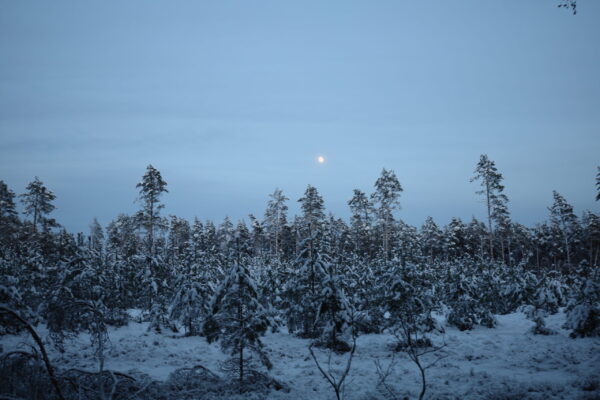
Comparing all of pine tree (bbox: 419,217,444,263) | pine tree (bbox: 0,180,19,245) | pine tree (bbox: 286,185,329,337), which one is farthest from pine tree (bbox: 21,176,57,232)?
pine tree (bbox: 419,217,444,263)

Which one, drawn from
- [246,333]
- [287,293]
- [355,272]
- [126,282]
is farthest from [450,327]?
[126,282]

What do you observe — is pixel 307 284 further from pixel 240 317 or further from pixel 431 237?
pixel 431 237

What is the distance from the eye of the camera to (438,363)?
1359cm

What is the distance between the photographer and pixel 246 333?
37.0ft

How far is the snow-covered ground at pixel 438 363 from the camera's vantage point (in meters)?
10.2

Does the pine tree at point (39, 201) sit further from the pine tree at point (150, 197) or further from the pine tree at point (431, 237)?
the pine tree at point (431, 237)

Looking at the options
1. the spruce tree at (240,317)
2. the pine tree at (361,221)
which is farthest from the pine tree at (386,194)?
the spruce tree at (240,317)

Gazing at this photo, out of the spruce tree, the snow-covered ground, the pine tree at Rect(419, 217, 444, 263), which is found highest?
the pine tree at Rect(419, 217, 444, 263)

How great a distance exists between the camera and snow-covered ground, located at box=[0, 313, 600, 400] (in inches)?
400

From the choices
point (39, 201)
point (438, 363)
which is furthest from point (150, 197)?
point (438, 363)

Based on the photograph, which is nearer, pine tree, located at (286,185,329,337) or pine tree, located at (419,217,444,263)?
pine tree, located at (286,185,329,337)

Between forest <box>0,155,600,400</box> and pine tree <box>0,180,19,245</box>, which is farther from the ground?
pine tree <box>0,180,19,245</box>

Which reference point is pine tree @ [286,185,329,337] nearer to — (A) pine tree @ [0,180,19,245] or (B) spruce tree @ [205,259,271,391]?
(B) spruce tree @ [205,259,271,391]

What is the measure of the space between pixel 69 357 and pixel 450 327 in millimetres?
20037
